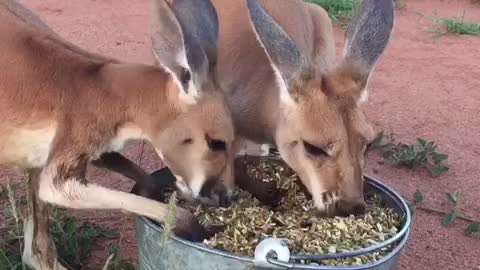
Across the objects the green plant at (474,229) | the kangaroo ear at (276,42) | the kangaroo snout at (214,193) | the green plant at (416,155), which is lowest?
the green plant at (416,155)

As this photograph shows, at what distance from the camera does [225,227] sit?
3105mm

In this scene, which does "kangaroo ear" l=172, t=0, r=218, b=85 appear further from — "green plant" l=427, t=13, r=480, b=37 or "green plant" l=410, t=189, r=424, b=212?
"green plant" l=427, t=13, r=480, b=37

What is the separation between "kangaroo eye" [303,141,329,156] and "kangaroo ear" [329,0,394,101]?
0.30m

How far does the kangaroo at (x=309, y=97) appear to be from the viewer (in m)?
3.22

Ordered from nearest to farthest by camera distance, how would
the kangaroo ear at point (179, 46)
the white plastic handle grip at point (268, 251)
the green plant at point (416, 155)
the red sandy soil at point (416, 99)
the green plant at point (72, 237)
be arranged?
the white plastic handle grip at point (268, 251)
the kangaroo ear at point (179, 46)
the green plant at point (72, 237)
the red sandy soil at point (416, 99)
the green plant at point (416, 155)

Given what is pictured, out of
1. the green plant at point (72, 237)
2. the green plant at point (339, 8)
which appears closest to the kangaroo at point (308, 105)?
the green plant at point (72, 237)

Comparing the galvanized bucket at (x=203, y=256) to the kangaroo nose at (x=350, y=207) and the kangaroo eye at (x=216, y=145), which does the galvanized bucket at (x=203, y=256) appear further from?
the kangaroo eye at (x=216, y=145)

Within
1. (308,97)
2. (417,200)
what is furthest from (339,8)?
(308,97)

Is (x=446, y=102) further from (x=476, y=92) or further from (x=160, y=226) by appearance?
(x=160, y=226)

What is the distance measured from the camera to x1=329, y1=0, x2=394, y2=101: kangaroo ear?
3467 mm

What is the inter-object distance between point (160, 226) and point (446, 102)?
337 cm

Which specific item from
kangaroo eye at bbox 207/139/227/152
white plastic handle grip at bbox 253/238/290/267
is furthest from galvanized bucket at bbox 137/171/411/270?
kangaroo eye at bbox 207/139/227/152

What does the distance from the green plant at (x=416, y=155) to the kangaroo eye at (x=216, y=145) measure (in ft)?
5.59

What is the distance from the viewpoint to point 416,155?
15.9 ft
